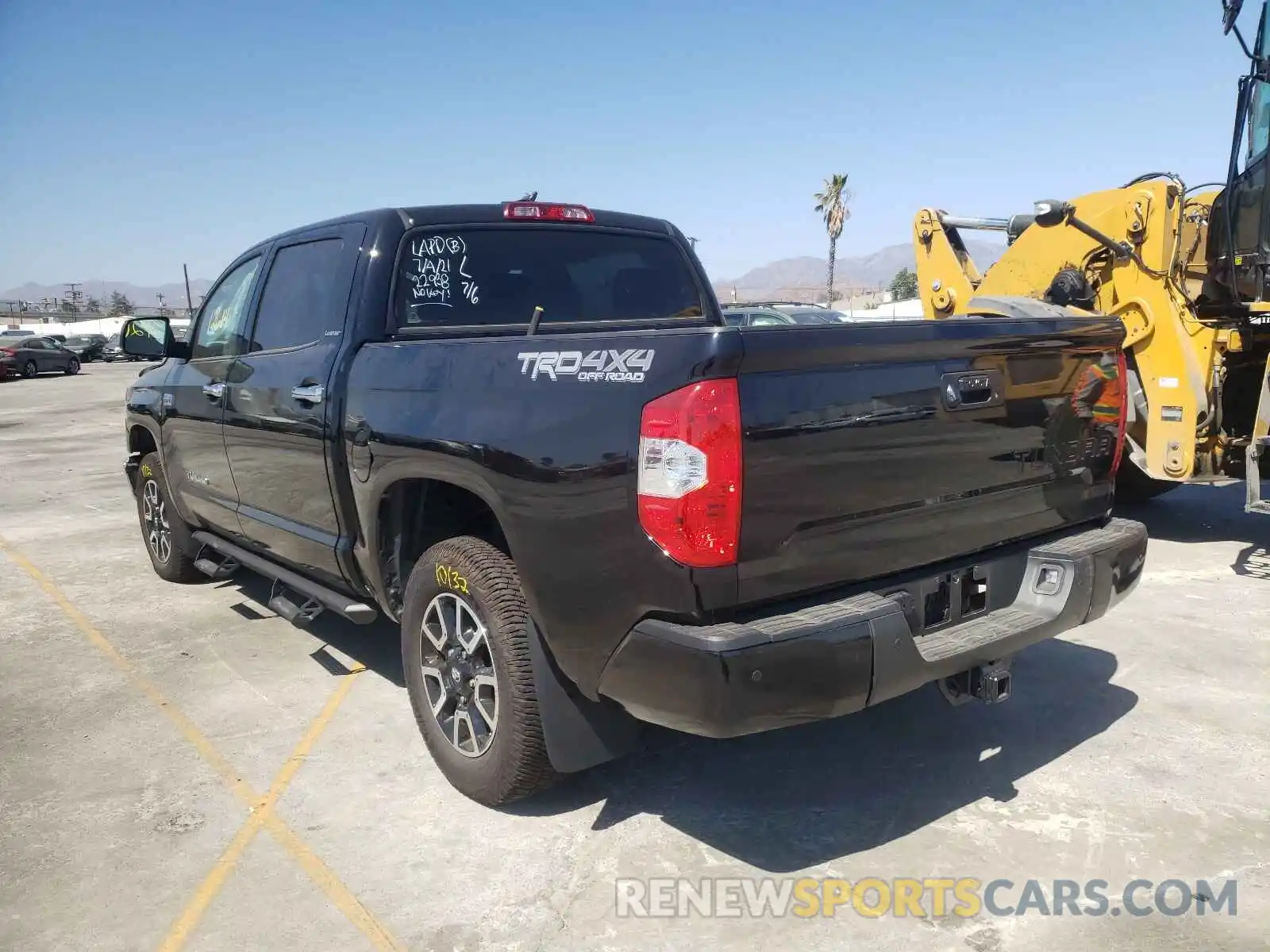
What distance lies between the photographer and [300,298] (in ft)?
14.8

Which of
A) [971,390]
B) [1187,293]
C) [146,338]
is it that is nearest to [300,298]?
[146,338]

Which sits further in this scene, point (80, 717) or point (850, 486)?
point (80, 717)

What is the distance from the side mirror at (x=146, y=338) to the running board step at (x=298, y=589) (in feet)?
3.65

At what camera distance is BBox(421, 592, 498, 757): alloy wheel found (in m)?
3.31

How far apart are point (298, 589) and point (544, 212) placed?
2056mm

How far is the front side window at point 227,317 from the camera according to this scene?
5.09m

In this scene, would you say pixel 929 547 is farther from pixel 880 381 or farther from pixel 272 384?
pixel 272 384

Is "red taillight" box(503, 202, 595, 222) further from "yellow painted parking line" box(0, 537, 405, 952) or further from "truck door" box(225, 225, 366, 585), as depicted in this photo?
"yellow painted parking line" box(0, 537, 405, 952)

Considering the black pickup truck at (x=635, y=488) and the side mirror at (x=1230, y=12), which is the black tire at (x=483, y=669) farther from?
the side mirror at (x=1230, y=12)

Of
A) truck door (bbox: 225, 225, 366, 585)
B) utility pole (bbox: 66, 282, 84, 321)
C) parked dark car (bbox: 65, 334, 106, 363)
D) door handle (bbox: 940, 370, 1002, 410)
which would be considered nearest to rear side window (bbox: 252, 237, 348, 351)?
truck door (bbox: 225, 225, 366, 585)

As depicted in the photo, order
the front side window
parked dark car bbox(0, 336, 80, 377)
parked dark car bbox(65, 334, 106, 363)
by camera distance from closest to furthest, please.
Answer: the front side window → parked dark car bbox(0, 336, 80, 377) → parked dark car bbox(65, 334, 106, 363)

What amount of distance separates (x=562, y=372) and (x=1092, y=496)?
213 centimetres

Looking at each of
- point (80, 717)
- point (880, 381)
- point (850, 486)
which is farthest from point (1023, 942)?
point (80, 717)

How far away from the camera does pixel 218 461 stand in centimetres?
518
